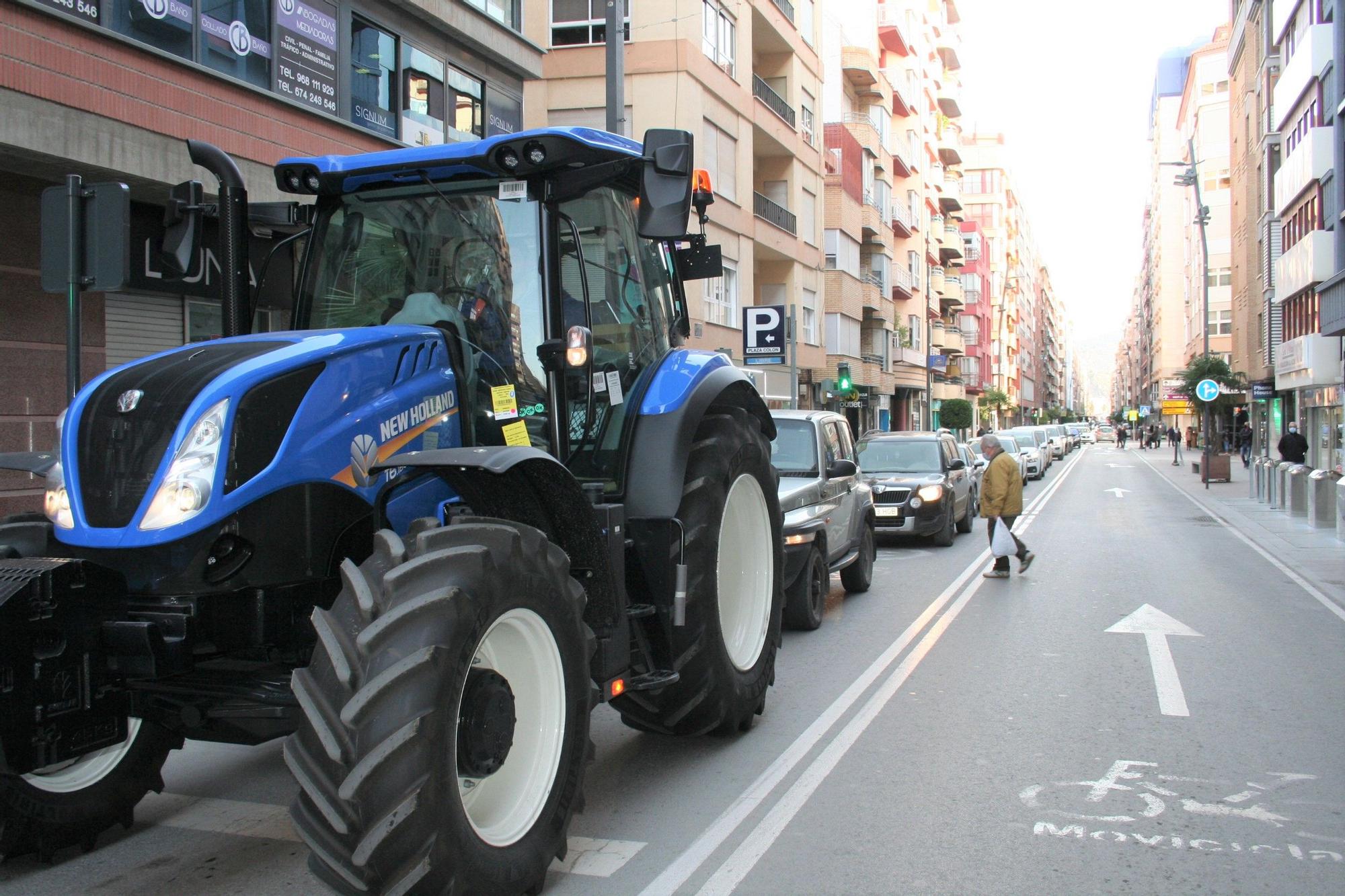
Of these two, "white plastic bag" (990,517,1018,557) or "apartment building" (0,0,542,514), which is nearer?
"apartment building" (0,0,542,514)

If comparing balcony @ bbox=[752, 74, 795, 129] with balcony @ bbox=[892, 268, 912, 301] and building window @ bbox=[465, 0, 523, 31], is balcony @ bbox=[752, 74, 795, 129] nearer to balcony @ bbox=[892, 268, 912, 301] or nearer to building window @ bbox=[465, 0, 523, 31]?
building window @ bbox=[465, 0, 523, 31]

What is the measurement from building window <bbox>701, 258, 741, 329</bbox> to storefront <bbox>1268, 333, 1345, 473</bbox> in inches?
585

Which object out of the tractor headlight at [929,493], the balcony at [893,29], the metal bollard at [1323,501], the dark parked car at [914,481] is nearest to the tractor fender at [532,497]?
the dark parked car at [914,481]

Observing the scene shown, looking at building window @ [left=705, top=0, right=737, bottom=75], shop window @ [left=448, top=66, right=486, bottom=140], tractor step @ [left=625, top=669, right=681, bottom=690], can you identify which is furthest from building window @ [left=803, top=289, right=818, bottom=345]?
tractor step @ [left=625, top=669, right=681, bottom=690]

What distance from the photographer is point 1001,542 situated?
13.1 m

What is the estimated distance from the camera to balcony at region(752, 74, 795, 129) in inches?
1217

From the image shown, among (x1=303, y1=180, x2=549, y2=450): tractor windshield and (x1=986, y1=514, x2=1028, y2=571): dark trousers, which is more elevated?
(x1=303, y1=180, x2=549, y2=450): tractor windshield

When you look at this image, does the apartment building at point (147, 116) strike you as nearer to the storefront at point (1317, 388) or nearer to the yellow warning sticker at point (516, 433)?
the yellow warning sticker at point (516, 433)

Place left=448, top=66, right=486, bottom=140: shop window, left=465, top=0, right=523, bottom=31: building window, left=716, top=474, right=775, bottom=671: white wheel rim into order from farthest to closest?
left=465, top=0, right=523, bottom=31: building window, left=448, top=66, right=486, bottom=140: shop window, left=716, top=474, right=775, bottom=671: white wheel rim

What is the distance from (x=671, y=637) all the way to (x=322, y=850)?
91.5 inches

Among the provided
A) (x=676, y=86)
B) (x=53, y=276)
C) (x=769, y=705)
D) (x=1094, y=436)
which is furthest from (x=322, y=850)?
(x=1094, y=436)

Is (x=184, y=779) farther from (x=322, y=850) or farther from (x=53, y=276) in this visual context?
(x=322, y=850)

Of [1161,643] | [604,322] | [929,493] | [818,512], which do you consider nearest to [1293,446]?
[929,493]

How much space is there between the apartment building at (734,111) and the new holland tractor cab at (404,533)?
13.8m
